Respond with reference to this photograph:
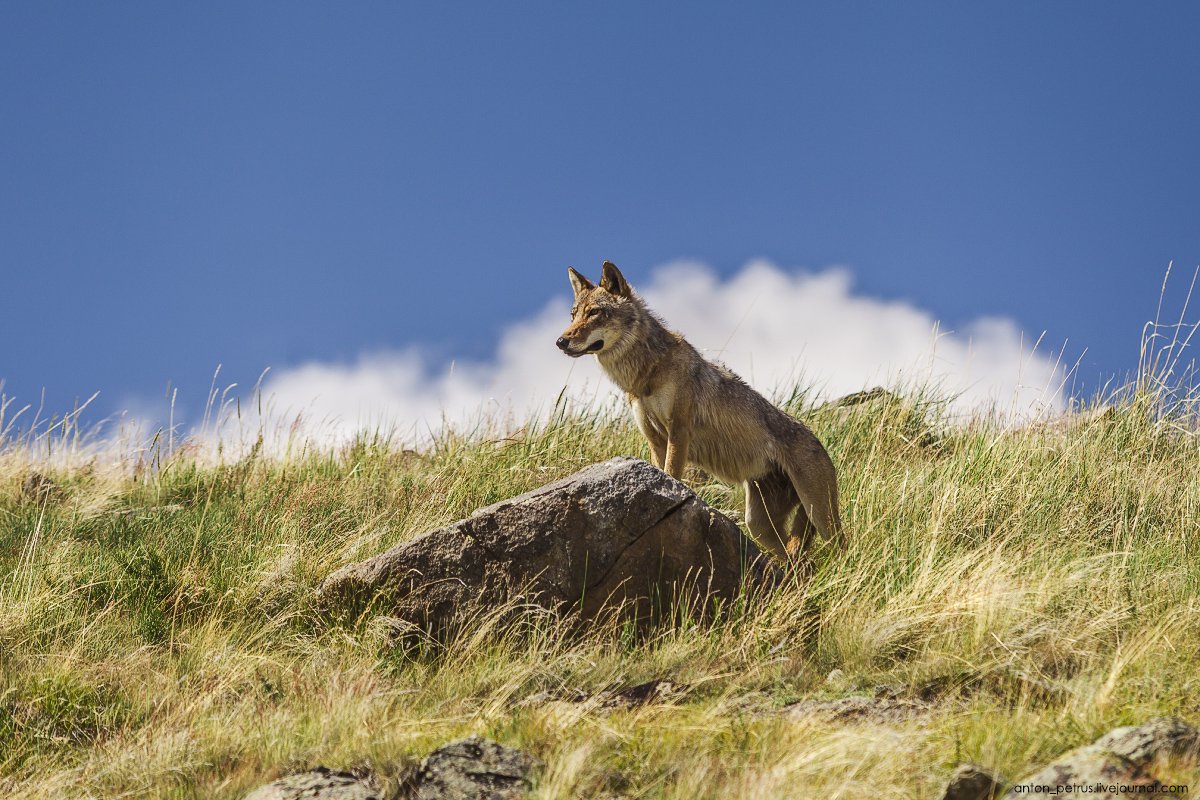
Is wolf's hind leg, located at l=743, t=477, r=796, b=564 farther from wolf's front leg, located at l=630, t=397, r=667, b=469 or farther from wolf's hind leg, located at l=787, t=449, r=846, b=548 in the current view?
wolf's front leg, located at l=630, t=397, r=667, b=469

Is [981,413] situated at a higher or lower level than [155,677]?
higher

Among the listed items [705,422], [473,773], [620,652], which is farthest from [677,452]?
[473,773]

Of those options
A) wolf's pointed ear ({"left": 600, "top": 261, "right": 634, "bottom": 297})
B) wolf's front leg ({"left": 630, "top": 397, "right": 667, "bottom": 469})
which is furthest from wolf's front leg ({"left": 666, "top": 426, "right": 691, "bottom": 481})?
wolf's pointed ear ({"left": 600, "top": 261, "right": 634, "bottom": 297})

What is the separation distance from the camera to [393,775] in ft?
16.5

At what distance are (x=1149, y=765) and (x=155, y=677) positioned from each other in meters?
5.50

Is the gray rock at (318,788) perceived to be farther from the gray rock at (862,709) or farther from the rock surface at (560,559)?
the gray rock at (862,709)

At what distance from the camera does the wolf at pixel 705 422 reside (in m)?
8.15

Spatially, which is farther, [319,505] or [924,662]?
[319,505]

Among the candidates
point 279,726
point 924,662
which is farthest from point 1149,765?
point 279,726

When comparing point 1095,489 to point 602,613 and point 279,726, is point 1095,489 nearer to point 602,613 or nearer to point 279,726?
point 602,613

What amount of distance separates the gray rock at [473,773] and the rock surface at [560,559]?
1.93 meters

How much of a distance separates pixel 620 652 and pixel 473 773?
80.9 inches

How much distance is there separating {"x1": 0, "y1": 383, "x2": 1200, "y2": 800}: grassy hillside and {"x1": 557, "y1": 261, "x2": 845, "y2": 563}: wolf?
579 millimetres

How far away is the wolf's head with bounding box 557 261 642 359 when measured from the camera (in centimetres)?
810
